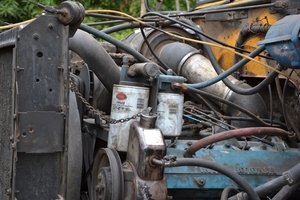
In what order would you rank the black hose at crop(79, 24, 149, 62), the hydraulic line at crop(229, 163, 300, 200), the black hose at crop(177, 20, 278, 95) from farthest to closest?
1. the black hose at crop(79, 24, 149, 62)
2. the black hose at crop(177, 20, 278, 95)
3. the hydraulic line at crop(229, 163, 300, 200)

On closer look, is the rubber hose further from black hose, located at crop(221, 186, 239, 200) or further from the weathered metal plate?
the weathered metal plate

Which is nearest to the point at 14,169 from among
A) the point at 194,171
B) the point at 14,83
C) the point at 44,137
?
the point at 44,137

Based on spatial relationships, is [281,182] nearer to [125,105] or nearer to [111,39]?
[125,105]

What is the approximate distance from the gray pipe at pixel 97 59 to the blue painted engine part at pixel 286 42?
2.94ft

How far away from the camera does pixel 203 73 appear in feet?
12.5

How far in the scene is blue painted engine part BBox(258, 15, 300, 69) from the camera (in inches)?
96.2

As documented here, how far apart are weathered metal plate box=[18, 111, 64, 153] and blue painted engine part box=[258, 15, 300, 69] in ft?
3.37

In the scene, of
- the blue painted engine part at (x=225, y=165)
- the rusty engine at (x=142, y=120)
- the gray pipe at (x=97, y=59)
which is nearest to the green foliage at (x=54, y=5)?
the rusty engine at (x=142, y=120)

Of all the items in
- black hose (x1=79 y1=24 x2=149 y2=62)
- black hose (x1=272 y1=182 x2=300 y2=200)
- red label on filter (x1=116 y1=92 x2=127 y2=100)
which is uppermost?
black hose (x1=79 y1=24 x2=149 y2=62)

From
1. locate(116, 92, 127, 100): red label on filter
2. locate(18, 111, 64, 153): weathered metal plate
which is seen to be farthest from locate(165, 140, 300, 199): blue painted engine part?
locate(18, 111, 64, 153): weathered metal plate

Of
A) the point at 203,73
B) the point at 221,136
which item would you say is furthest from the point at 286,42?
the point at 203,73

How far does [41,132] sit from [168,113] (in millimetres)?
708

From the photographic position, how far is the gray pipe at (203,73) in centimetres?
353

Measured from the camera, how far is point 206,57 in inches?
163
